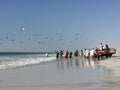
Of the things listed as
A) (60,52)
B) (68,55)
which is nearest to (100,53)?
(68,55)

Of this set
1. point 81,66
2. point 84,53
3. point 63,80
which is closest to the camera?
point 63,80

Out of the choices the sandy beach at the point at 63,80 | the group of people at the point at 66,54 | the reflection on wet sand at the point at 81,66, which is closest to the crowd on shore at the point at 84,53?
the group of people at the point at 66,54

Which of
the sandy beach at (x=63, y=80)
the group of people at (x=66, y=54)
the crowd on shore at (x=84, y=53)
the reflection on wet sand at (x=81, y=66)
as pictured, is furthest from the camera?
the group of people at (x=66, y=54)

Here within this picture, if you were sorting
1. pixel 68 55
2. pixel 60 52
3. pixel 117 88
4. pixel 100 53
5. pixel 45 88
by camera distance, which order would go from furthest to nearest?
pixel 60 52, pixel 68 55, pixel 100 53, pixel 45 88, pixel 117 88

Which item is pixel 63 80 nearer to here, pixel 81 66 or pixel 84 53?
pixel 81 66

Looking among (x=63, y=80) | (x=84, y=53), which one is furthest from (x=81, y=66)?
(x=84, y=53)

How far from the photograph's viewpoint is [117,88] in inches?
516

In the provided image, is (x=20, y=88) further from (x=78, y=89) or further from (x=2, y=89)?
(x=78, y=89)

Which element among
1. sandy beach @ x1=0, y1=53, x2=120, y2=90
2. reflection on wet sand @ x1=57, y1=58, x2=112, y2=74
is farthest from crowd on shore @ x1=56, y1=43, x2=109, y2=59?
sandy beach @ x1=0, y1=53, x2=120, y2=90

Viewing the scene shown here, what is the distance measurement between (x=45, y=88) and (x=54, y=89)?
57 centimetres

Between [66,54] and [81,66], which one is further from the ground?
[66,54]

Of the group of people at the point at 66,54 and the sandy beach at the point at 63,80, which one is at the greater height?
the group of people at the point at 66,54

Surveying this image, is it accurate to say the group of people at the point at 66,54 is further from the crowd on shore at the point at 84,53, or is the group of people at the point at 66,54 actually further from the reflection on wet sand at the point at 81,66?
the reflection on wet sand at the point at 81,66

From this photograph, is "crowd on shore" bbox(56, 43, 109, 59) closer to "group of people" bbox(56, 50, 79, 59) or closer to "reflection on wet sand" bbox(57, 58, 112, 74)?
"group of people" bbox(56, 50, 79, 59)
